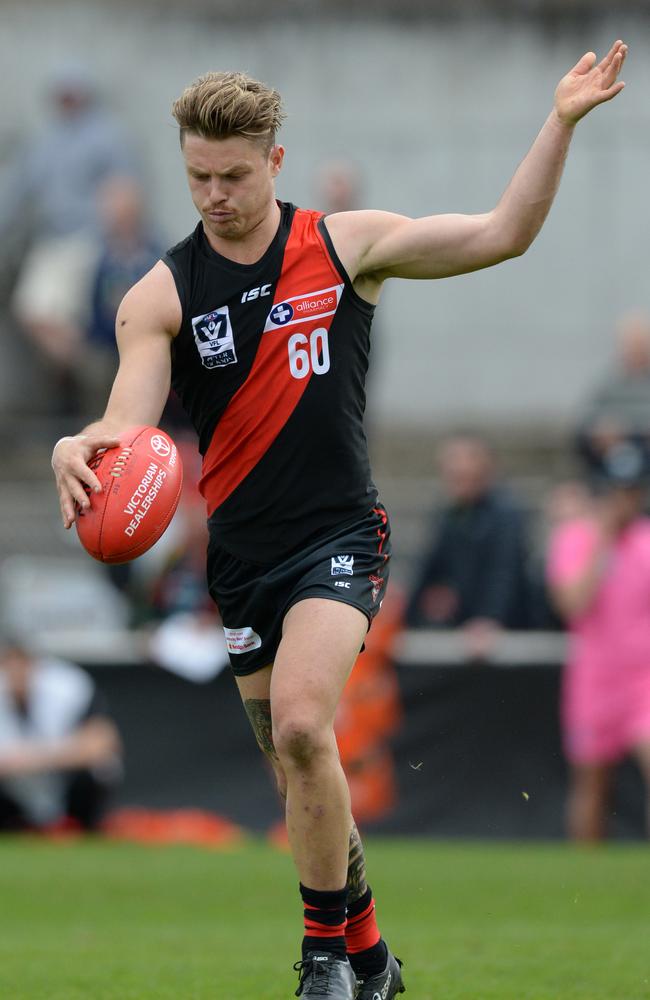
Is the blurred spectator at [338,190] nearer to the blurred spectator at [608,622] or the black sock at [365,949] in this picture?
the blurred spectator at [608,622]

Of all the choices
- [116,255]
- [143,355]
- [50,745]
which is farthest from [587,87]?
[116,255]

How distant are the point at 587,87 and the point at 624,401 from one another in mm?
7780

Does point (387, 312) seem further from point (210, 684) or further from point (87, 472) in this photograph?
point (87, 472)

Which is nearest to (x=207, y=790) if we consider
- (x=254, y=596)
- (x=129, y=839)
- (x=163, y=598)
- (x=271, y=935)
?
(x=129, y=839)

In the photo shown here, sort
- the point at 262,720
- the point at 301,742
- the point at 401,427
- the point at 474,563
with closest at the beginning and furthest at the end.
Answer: the point at 301,742, the point at 262,720, the point at 474,563, the point at 401,427

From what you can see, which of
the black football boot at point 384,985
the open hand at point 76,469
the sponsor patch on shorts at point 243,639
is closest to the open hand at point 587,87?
the open hand at point 76,469

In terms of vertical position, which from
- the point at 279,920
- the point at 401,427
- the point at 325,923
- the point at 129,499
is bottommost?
the point at 279,920

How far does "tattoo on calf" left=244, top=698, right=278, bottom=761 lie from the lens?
18.3ft

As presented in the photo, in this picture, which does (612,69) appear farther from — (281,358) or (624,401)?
(624,401)

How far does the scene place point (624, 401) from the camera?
1286cm

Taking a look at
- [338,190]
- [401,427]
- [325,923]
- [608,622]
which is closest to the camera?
[325,923]

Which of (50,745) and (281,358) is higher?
(281,358)

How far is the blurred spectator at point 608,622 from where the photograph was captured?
11.1 metres

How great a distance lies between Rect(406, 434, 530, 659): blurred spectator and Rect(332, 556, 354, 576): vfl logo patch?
6.49 m
